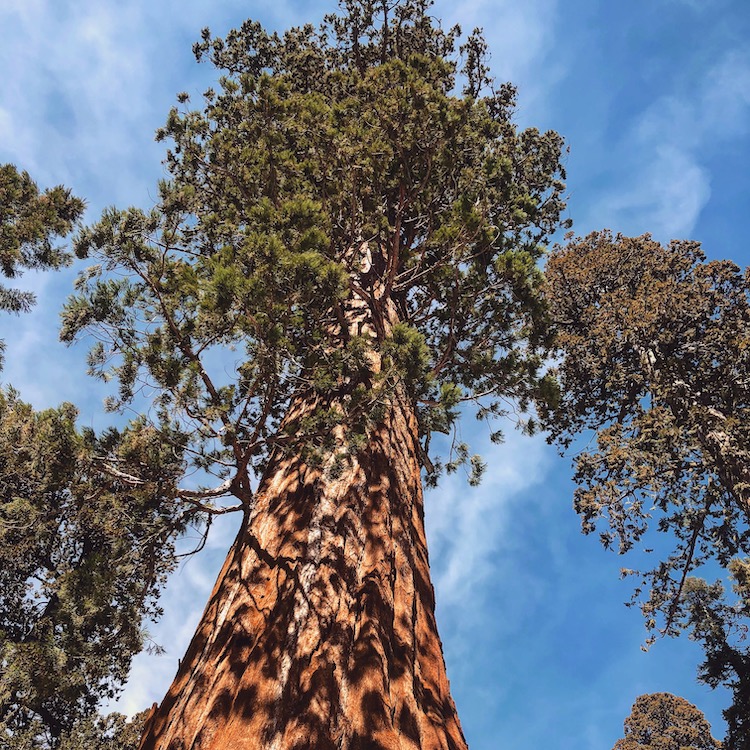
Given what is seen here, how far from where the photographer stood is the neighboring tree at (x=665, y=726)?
19.5m

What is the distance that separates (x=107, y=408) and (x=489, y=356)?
134 inches

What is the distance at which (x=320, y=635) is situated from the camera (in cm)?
279

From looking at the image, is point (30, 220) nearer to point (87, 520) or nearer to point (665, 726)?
point (87, 520)

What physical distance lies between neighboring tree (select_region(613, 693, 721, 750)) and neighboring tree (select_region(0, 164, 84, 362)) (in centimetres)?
2380

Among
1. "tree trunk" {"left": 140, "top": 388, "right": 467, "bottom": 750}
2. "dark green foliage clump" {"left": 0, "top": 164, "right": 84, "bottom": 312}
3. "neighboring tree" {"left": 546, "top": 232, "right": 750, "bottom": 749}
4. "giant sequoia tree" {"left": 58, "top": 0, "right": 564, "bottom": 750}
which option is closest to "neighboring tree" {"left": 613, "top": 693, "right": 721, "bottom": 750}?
"neighboring tree" {"left": 546, "top": 232, "right": 750, "bottom": 749}

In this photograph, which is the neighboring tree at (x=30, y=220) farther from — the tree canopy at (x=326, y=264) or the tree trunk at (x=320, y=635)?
the tree trunk at (x=320, y=635)

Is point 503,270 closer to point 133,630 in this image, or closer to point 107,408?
point 107,408

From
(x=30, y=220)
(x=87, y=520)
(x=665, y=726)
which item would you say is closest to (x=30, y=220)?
(x=30, y=220)

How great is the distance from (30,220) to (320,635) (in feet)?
20.1

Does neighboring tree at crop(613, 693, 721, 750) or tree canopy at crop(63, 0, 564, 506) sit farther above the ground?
neighboring tree at crop(613, 693, 721, 750)

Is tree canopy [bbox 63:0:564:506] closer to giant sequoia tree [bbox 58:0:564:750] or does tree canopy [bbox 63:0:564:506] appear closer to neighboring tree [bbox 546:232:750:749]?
giant sequoia tree [bbox 58:0:564:750]

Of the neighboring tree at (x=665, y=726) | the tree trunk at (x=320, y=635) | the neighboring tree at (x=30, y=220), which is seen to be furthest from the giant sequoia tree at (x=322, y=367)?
the neighboring tree at (x=665, y=726)

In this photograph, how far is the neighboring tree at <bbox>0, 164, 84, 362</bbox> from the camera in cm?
645

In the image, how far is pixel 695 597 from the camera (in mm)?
15523
